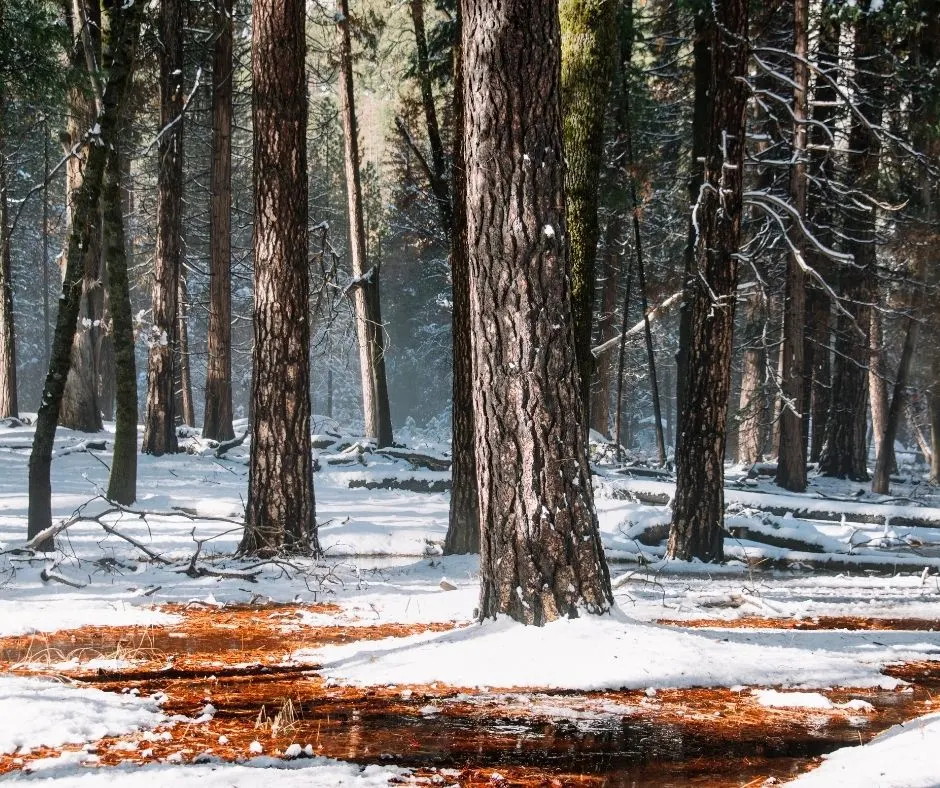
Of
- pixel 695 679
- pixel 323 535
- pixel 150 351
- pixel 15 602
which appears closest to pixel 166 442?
pixel 150 351

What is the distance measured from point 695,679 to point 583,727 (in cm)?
102

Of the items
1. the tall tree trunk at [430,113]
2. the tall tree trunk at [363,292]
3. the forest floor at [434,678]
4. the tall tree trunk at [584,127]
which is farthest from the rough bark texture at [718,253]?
the tall tree trunk at [363,292]

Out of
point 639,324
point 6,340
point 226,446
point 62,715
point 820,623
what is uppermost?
point 639,324

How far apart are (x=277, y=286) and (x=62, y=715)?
5.91 m

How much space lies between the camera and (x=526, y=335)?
534 cm

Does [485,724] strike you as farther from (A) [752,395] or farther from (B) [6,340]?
(B) [6,340]

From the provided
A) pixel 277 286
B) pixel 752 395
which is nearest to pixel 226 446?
pixel 277 286

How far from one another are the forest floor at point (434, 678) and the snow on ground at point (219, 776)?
12 mm

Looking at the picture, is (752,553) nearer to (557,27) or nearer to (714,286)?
(714,286)

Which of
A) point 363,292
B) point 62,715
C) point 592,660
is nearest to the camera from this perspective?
point 62,715

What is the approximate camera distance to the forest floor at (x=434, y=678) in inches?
131

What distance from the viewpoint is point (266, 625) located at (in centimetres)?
655

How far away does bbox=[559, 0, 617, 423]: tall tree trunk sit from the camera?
8.04 m

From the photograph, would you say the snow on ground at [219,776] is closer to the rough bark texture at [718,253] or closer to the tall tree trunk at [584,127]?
the tall tree trunk at [584,127]
